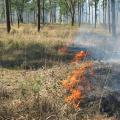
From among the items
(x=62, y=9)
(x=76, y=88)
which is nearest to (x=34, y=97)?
(x=76, y=88)

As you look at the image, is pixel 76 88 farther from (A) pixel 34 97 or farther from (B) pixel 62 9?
(B) pixel 62 9

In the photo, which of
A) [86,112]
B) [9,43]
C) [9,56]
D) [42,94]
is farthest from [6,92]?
[9,43]

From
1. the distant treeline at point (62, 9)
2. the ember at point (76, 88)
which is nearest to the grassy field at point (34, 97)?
the ember at point (76, 88)

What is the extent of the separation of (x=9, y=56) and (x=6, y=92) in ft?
23.2

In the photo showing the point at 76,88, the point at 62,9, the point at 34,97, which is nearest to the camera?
the point at 34,97

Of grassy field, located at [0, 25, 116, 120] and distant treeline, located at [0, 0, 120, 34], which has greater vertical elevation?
distant treeline, located at [0, 0, 120, 34]

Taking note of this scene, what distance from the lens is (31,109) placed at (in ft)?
19.8

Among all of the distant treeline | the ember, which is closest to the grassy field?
the ember

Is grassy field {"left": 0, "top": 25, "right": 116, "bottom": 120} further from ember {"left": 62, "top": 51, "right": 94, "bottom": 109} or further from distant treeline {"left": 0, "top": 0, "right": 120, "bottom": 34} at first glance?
distant treeline {"left": 0, "top": 0, "right": 120, "bottom": 34}

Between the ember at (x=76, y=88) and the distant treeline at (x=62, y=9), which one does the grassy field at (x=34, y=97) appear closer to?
the ember at (x=76, y=88)

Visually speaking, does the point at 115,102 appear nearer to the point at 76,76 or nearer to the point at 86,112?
the point at 86,112

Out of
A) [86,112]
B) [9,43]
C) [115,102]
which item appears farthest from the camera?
[9,43]

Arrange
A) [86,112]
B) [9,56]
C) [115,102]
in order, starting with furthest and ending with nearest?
[9,56] < [115,102] < [86,112]

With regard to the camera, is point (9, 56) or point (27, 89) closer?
point (27, 89)
